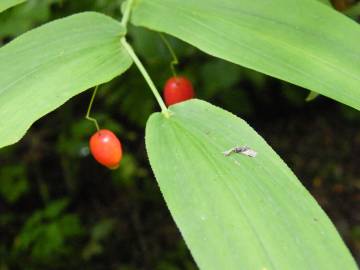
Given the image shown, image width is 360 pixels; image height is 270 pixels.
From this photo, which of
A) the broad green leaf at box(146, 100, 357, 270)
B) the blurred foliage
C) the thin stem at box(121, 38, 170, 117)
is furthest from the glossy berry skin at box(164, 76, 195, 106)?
the blurred foliage

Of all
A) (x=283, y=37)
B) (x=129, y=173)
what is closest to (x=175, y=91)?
(x=283, y=37)

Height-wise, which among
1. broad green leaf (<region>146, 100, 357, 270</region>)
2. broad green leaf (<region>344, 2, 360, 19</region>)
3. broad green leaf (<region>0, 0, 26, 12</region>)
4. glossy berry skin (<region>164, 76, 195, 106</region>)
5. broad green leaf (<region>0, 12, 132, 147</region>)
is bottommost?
glossy berry skin (<region>164, 76, 195, 106</region>)

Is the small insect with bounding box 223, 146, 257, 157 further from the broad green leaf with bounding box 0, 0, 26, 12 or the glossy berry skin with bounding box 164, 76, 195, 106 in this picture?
the broad green leaf with bounding box 0, 0, 26, 12

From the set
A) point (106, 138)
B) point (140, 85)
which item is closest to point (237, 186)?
point (106, 138)

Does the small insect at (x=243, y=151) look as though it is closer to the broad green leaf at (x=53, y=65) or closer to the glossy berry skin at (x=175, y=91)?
the broad green leaf at (x=53, y=65)

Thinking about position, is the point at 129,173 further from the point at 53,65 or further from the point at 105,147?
the point at 53,65

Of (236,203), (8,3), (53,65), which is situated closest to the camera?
(236,203)
